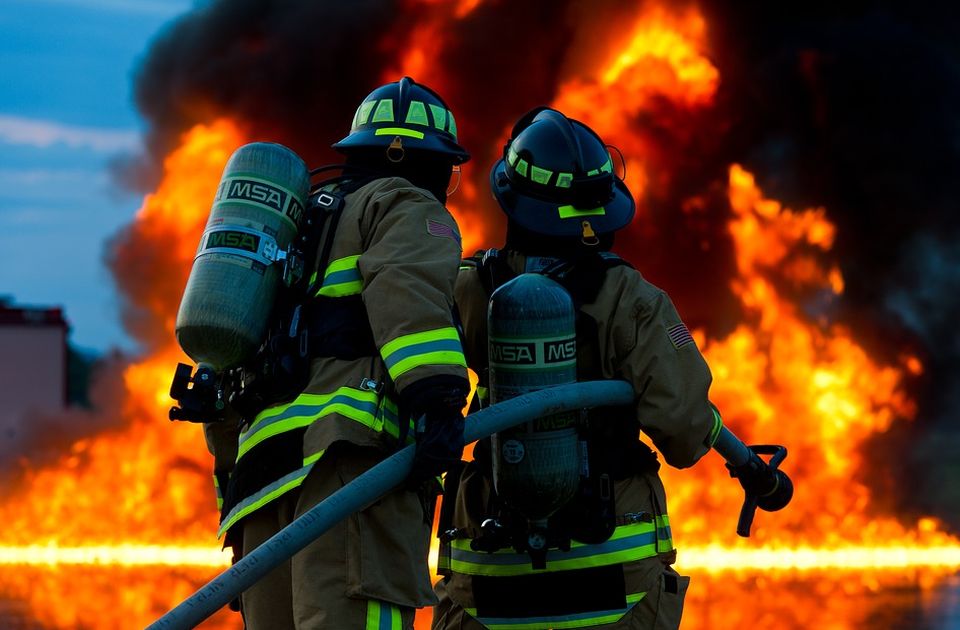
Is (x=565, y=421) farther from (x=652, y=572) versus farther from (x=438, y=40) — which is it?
(x=438, y=40)

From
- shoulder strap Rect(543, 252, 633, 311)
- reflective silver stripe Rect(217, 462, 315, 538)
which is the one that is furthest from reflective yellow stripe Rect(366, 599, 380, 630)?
shoulder strap Rect(543, 252, 633, 311)

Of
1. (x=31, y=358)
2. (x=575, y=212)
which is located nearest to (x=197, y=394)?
(x=575, y=212)

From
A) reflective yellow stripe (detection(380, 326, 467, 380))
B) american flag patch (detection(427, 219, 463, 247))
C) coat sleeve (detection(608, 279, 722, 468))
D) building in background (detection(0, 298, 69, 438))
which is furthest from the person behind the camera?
building in background (detection(0, 298, 69, 438))

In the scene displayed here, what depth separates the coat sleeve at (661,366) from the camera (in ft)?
13.6

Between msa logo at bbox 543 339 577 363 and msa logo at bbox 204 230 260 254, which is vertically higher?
msa logo at bbox 204 230 260 254

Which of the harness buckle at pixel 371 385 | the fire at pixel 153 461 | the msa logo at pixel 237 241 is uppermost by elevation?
the fire at pixel 153 461

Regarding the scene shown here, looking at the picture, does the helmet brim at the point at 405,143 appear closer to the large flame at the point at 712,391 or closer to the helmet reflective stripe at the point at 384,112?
the helmet reflective stripe at the point at 384,112

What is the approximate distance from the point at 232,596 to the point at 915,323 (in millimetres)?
11196

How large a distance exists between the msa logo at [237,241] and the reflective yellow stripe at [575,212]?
0.99m

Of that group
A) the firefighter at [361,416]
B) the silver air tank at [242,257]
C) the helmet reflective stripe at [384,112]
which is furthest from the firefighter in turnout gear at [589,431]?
the silver air tank at [242,257]

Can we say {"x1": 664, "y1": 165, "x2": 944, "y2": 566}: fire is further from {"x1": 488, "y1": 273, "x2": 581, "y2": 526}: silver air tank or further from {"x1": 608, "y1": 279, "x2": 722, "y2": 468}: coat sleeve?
{"x1": 488, "y1": 273, "x2": 581, "y2": 526}: silver air tank

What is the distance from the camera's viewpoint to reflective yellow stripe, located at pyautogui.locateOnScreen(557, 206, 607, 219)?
4.35 meters

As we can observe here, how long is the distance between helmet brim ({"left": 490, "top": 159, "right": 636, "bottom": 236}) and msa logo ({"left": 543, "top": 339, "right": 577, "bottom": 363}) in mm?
424

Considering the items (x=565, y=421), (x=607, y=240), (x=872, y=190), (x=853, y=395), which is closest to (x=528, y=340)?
(x=565, y=421)
